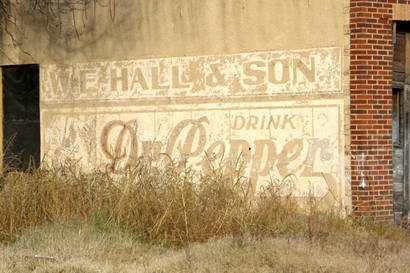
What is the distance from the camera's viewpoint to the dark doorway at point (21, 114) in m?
12.1

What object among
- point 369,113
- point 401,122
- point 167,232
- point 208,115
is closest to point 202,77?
point 208,115

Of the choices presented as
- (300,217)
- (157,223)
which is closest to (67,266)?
(157,223)

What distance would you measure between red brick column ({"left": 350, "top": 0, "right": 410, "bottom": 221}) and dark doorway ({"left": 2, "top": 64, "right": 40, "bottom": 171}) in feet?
18.6

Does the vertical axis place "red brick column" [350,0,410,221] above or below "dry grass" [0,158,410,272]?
above

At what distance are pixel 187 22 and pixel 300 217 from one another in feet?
12.3

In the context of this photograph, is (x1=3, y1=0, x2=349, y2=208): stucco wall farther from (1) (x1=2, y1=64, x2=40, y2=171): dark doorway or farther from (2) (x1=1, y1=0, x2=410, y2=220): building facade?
(1) (x1=2, y1=64, x2=40, y2=171): dark doorway

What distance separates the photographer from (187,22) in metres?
10.8

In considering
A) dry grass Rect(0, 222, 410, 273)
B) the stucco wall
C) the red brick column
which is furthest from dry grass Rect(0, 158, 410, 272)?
the stucco wall

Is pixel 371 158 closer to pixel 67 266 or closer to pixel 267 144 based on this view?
pixel 267 144

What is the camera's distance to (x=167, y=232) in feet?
25.7

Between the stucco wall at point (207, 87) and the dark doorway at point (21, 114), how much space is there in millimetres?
289

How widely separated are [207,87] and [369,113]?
100 inches

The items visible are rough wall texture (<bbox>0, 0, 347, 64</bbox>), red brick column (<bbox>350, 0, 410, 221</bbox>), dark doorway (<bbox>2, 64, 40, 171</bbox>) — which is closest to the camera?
red brick column (<bbox>350, 0, 410, 221</bbox>)

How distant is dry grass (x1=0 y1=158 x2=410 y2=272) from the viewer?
6.68 m
